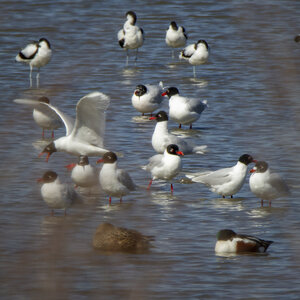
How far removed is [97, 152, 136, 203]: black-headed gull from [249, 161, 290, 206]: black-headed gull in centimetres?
169

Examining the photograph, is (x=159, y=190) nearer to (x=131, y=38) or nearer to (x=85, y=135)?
(x=85, y=135)

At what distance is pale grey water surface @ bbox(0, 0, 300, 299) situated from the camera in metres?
2.87

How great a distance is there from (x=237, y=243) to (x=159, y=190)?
3592 mm

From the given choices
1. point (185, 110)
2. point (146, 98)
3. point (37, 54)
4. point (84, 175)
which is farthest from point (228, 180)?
point (37, 54)

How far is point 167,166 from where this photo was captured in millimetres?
11828

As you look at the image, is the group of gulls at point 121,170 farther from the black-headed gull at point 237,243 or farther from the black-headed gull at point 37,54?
the black-headed gull at point 37,54

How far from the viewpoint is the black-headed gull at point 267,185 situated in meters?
10.5

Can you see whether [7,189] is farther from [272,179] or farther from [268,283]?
[268,283]

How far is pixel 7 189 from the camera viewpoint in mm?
11266

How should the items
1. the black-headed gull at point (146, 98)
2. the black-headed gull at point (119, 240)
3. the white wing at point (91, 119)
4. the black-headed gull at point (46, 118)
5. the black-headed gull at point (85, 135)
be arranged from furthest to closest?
the black-headed gull at point (146, 98)
the black-headed gull at point (46, 118)
the black-headed gull at point (85, 135)
the white wing at point (91, 119)
the black-headed gull at point (119, 240)

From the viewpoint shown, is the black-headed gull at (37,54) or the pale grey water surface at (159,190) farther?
the black-headed gull at (37,54)

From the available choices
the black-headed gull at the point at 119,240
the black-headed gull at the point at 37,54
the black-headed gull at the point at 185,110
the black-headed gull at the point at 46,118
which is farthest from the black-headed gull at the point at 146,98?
the black-headed gull at the point at 119,240

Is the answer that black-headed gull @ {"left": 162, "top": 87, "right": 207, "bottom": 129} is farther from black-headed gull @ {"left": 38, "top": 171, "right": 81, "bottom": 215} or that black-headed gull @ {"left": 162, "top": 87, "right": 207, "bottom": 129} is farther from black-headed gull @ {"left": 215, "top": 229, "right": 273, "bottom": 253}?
black-headed gull @ {"left": 215, "top": 229, "right": 273, "bottom": 253}

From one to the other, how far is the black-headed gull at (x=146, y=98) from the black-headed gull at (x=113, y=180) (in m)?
6.25
